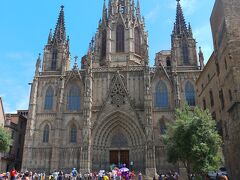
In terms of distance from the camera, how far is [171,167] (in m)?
38.5

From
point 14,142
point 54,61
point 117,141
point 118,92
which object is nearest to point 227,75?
point 118,92

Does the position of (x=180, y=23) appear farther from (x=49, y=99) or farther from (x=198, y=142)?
(x=198, y=142)

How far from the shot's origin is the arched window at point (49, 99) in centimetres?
4386

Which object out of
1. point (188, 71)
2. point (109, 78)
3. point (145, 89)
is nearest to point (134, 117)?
point (145, 89)

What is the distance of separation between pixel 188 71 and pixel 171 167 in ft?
49.7

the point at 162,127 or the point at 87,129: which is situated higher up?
the point at 162,127

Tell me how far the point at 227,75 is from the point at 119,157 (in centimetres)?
2262

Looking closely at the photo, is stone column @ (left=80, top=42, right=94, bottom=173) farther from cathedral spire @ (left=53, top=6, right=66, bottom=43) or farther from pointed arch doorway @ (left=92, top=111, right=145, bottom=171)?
cathedral spire @ (left=53, top=6, right=66, bottom=43)

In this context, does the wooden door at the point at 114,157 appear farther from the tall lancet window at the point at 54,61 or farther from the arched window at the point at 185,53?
the arched window at the point at 185,53

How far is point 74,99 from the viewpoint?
145 feet

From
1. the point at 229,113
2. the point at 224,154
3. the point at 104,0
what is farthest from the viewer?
the point at 104,0

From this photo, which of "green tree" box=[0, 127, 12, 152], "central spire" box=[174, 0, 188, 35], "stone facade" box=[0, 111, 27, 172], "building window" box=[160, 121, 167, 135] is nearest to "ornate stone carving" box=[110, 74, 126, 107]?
"building window" box=[160, 121, 167, 135]

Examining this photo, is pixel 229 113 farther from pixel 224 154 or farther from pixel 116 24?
pixel 116 24

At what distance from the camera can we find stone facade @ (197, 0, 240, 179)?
21.9 m
